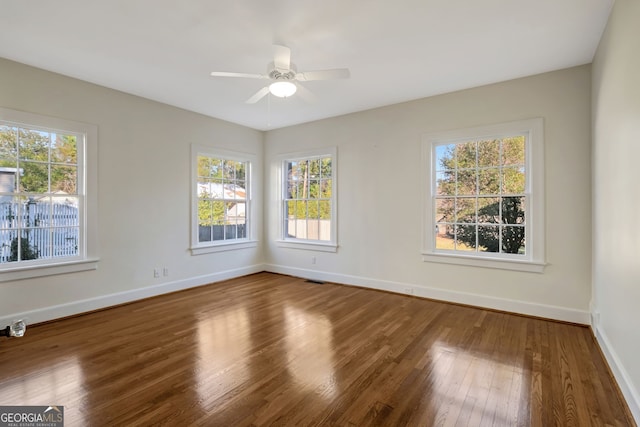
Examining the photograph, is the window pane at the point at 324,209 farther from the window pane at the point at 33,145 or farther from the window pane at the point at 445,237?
the window pane at the point at 33,145

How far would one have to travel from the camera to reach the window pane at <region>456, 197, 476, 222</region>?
403 cm

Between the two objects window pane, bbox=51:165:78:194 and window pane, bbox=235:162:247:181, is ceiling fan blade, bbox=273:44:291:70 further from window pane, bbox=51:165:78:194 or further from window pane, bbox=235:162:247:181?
window pane, bbox=235:162:247:181

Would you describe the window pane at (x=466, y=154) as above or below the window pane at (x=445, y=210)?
above

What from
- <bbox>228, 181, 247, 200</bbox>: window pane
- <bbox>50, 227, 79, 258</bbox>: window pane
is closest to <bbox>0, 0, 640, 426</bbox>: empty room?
<bbox>50, 227, 79, 258</bbox>: window pane

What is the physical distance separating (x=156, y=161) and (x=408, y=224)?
372 centimetres

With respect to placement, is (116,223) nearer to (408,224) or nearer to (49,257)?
(49,257)

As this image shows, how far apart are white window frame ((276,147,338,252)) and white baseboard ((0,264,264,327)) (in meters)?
1.12

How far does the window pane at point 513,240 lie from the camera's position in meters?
3.71

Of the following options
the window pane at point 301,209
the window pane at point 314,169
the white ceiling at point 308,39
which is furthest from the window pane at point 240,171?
the white ceiling at point 308,39

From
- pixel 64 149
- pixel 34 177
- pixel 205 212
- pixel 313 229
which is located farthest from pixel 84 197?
pixel 313 229

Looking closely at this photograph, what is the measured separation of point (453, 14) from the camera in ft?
8.00

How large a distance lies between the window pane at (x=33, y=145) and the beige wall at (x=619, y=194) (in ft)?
17.2

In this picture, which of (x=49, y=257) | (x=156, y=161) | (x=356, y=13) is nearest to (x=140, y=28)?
(x=356, y=13)

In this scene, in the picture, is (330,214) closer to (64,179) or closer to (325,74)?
(325,74)
